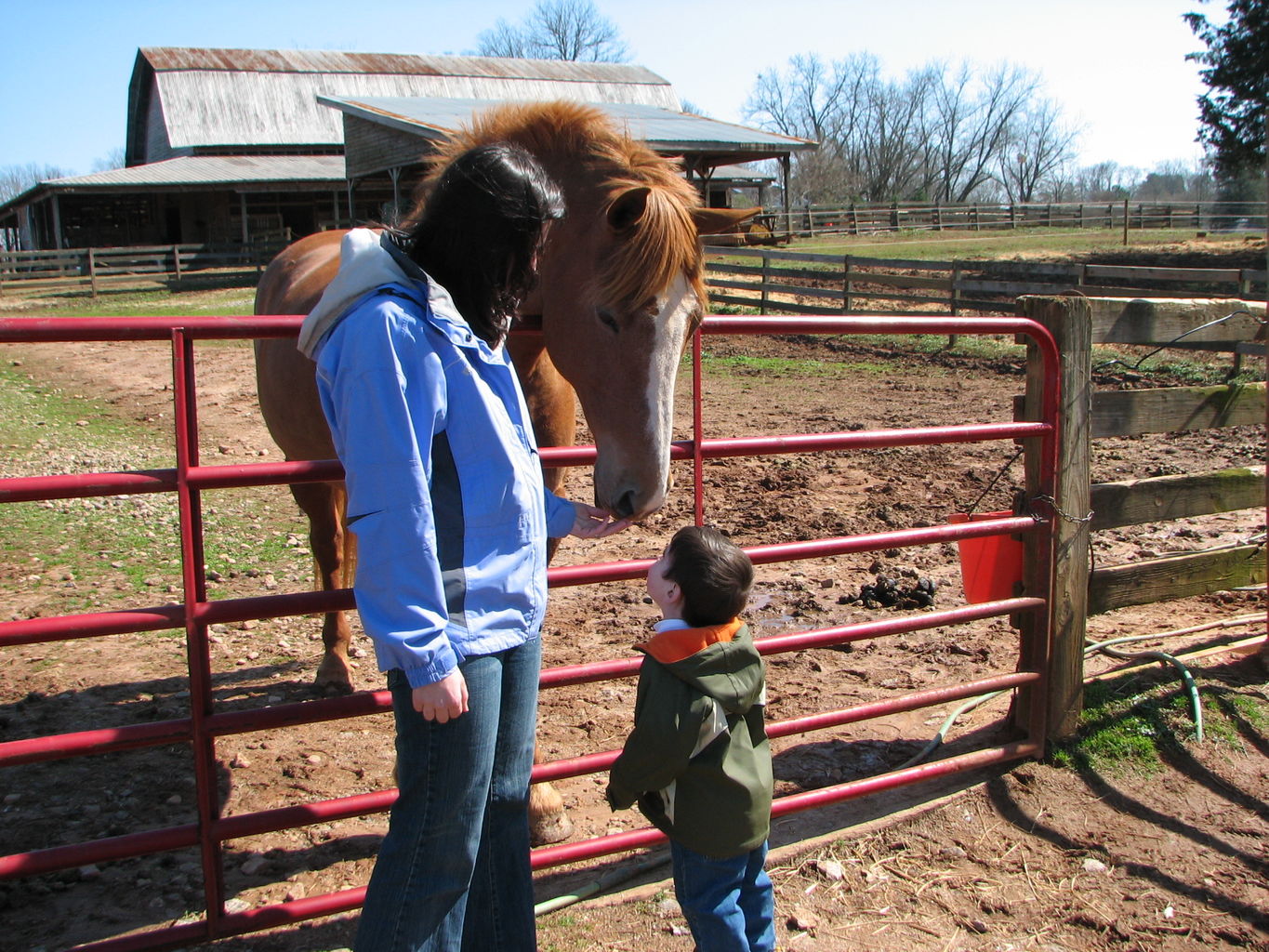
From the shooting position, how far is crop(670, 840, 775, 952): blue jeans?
6.84ft

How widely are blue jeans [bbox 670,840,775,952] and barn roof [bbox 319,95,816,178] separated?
1945cm

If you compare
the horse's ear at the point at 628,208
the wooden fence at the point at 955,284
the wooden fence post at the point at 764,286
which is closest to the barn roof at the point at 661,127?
the wooden fence at the point at 955,284

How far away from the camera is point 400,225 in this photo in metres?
2.03

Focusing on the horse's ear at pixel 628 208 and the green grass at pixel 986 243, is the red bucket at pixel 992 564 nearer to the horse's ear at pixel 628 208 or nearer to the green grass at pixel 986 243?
the horse's ear at pixel 628 208

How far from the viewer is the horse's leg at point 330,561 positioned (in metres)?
4.01

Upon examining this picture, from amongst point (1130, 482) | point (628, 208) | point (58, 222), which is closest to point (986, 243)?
point (58, 222)

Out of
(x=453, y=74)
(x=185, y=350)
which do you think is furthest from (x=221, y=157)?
(x=185, y=350)

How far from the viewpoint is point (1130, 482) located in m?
3.76

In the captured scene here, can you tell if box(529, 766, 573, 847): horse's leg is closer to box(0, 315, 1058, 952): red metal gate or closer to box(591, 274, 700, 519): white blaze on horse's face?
box(0, 315, 1058, 952): red metal gate

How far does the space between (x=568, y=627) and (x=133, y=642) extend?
2039 millimetres

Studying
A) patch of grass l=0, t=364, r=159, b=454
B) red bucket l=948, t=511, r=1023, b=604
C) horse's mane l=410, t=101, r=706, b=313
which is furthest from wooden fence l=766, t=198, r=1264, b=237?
horse's mane l=410, t=101, r=706, b=313

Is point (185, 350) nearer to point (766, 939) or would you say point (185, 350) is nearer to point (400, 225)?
point (400, 225)

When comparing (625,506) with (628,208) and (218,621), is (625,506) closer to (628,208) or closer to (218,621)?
(628,208)

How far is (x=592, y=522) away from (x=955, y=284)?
568 inches
